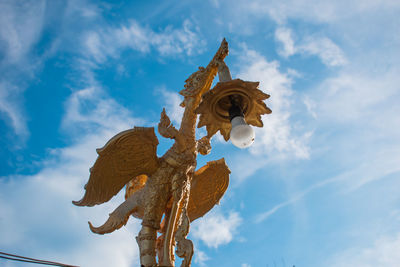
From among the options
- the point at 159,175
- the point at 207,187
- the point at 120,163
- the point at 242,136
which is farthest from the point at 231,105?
the point at 207,187

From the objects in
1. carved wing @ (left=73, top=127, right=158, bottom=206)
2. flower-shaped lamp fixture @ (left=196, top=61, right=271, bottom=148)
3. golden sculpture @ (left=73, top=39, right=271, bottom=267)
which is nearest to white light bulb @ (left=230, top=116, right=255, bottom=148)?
flower-shaped lamp fixture @ (left=196, top=61, right=271, bottom=148)

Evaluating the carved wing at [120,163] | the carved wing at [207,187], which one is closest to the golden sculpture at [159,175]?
the carved wing at [120,163]

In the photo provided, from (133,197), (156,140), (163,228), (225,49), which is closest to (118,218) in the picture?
(133,197)

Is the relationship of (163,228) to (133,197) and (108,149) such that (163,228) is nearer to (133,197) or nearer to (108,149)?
(133,197)

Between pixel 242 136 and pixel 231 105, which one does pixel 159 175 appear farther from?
pixel 242 136

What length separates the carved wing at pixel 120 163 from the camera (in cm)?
403

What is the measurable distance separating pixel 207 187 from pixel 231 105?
7.33ft

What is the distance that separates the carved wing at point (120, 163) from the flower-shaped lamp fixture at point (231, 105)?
1.13 metres

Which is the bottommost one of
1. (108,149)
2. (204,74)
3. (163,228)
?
(163,228)

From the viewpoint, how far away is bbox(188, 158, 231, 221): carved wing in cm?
506

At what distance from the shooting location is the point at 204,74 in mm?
4801

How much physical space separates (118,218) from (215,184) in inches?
63.0

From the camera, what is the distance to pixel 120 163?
4.22 meters

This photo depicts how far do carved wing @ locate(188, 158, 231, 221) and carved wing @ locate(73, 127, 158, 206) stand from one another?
0.98 m
